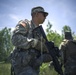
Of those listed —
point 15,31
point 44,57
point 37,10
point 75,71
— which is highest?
point 37,10

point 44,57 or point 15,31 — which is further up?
point 15,31

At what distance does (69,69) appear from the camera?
268 inches

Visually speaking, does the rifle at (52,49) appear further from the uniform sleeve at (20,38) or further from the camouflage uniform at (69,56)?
the camouflage uniform at (69,56)

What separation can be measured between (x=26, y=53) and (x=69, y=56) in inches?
115

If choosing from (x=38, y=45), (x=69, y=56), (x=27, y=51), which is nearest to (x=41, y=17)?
(x=38, y=45)

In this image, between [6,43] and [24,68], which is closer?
[24,68]

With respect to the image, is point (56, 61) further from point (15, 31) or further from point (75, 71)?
point (75, 71)

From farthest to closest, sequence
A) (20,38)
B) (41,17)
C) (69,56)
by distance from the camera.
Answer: (69,56)
(41,17)
(20,38)

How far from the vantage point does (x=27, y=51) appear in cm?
409

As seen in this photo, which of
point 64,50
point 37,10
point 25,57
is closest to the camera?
point 25,57

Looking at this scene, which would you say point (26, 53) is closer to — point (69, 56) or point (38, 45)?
point (38, 45)

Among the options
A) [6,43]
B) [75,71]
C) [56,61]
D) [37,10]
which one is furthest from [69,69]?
[6,43]

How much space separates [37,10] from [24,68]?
1.02 meters

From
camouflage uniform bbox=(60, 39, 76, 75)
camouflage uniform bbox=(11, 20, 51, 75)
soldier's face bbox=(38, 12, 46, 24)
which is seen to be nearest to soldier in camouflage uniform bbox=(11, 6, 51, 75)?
camouflage uniform bbox=(11, 20, 51, 75)
